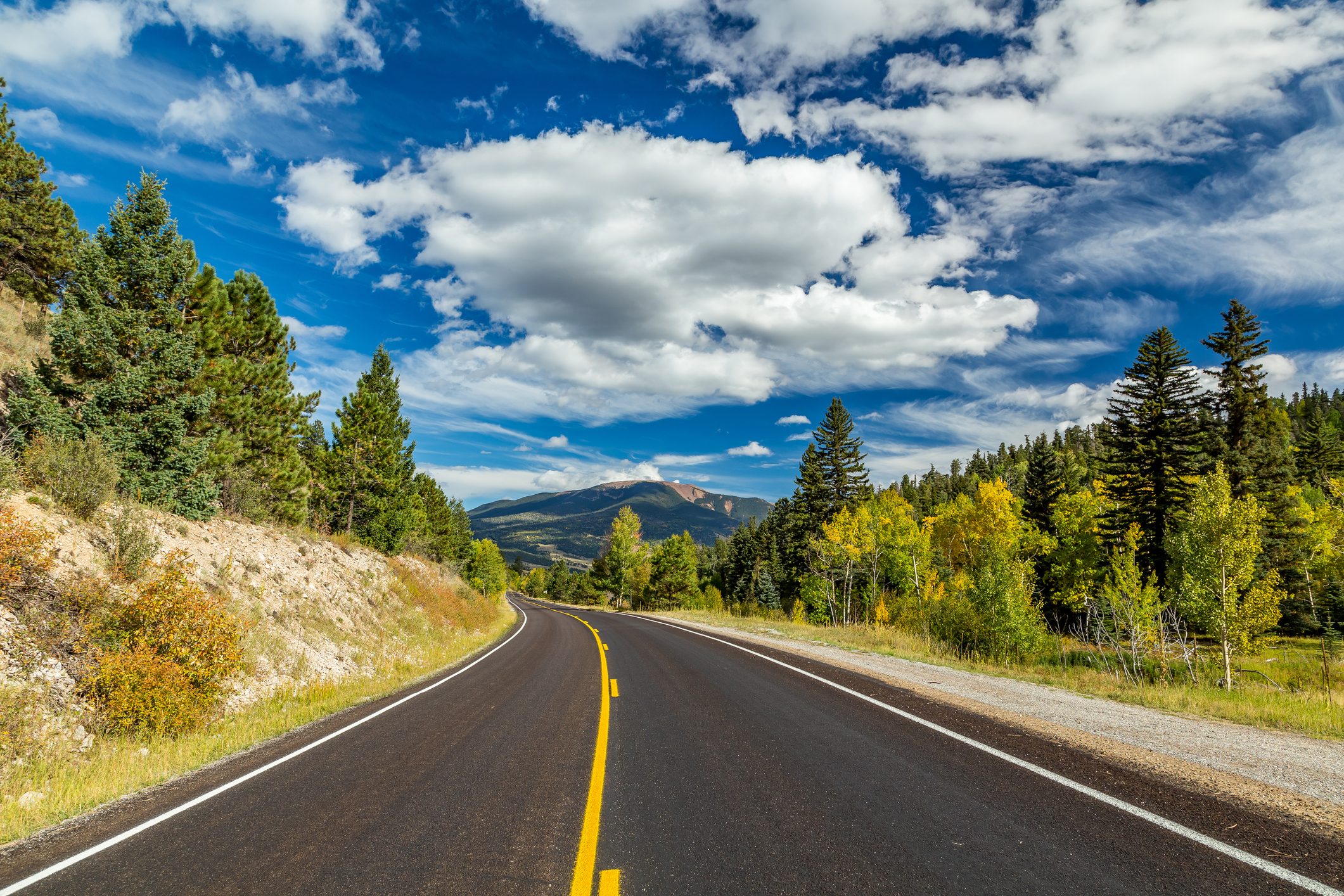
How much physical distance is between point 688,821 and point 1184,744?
21.2 feet

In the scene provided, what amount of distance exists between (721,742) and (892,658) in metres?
11.2

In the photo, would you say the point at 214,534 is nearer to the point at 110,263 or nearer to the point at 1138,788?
the point at 110,263

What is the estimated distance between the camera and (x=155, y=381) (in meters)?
15.6

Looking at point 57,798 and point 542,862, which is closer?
point 542,862

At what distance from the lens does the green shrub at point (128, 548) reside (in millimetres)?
11023

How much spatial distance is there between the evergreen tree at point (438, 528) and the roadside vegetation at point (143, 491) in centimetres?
1493

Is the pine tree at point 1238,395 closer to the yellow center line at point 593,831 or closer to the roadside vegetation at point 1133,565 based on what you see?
the roadside vegetation at point 1133,565

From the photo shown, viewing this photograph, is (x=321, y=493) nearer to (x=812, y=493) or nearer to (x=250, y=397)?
(x=250, y=397)

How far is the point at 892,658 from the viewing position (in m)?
16.7

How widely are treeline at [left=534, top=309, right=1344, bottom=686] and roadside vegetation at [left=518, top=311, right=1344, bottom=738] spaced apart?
144mm

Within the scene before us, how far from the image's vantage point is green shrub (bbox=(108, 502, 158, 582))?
11.0 metres

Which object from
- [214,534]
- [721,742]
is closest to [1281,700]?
[721,742]

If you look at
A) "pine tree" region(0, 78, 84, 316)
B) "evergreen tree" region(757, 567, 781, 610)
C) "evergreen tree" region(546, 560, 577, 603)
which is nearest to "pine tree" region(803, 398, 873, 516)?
"evergreen tree" region(757, 567, 781, 610)

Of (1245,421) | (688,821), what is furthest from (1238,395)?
(688,821)
